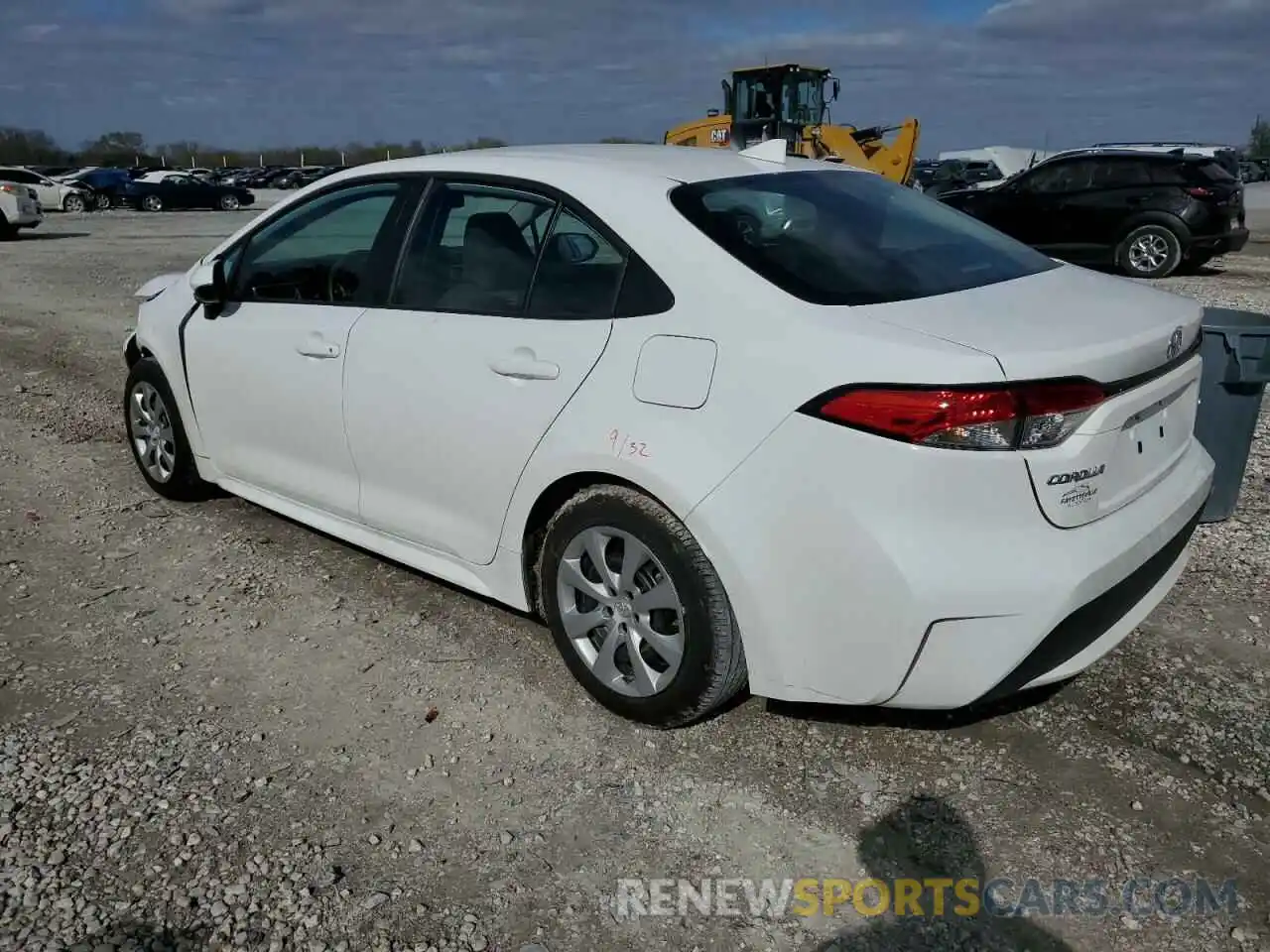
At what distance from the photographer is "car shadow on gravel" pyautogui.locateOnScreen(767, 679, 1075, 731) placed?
3.25 metres

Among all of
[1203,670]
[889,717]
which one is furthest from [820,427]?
[1203,670]

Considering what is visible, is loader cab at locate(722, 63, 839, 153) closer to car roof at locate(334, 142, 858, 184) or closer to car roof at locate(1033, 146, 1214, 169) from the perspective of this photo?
car roof at locate(1033, 146, 1214, 169)

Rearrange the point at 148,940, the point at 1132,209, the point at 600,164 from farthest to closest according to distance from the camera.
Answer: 1. the point at 1132,209
2. the point at 600,164
3. the point at 148,940

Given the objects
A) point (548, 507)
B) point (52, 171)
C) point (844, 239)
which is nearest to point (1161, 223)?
point (844, 239)

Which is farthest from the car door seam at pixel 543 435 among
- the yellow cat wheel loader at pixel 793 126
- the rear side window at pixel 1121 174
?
the yellow cat wheel loader at pixel 793 126

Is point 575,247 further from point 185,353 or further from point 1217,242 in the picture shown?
point 1217,242

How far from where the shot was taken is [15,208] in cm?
2125

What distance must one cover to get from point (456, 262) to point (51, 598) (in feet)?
7.12

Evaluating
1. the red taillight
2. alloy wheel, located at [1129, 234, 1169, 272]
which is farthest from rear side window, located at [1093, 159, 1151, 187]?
the red taillight

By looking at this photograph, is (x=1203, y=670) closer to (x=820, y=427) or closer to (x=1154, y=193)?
(x=820, y=427)

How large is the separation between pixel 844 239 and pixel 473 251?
1254 mm

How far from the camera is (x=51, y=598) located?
421 cm

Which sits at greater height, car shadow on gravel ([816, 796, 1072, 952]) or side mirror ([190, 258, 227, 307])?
side mirror ([190, 258, 227, 307])

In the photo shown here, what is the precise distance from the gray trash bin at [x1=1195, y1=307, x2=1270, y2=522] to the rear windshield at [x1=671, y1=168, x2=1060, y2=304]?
1.11 metres
